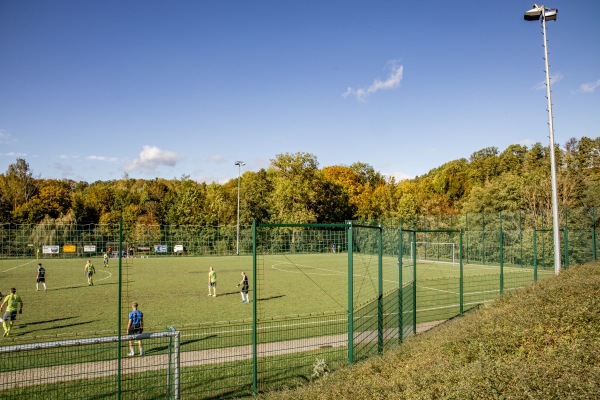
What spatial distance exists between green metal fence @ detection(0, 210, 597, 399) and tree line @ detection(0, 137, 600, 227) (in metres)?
24.0

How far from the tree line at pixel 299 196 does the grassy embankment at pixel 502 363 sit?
4144cm

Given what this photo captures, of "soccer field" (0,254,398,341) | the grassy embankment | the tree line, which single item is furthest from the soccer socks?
the tree line

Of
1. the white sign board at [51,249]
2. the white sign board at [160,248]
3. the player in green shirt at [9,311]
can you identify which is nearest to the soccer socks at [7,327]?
the player in green shirt at [9,311]

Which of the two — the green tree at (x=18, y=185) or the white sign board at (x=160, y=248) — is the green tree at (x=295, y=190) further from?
the white sign board at (x=160, y=248)

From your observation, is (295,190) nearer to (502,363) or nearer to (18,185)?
(18,185)

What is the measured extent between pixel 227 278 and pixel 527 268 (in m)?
21.9

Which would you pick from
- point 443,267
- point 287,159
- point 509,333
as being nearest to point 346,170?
point 287,159

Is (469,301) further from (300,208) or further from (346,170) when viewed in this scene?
(346,170)

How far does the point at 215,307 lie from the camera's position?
1817cm

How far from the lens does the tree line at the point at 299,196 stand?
5297cm

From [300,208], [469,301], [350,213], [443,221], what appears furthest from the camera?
[350,213]

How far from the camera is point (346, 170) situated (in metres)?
87.9

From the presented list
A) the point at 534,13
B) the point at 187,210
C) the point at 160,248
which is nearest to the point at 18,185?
the point at 187,210

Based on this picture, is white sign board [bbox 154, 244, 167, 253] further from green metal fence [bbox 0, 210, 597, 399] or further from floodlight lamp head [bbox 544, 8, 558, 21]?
floodlight lamp head [bbox 544, 8, 558, 21]
